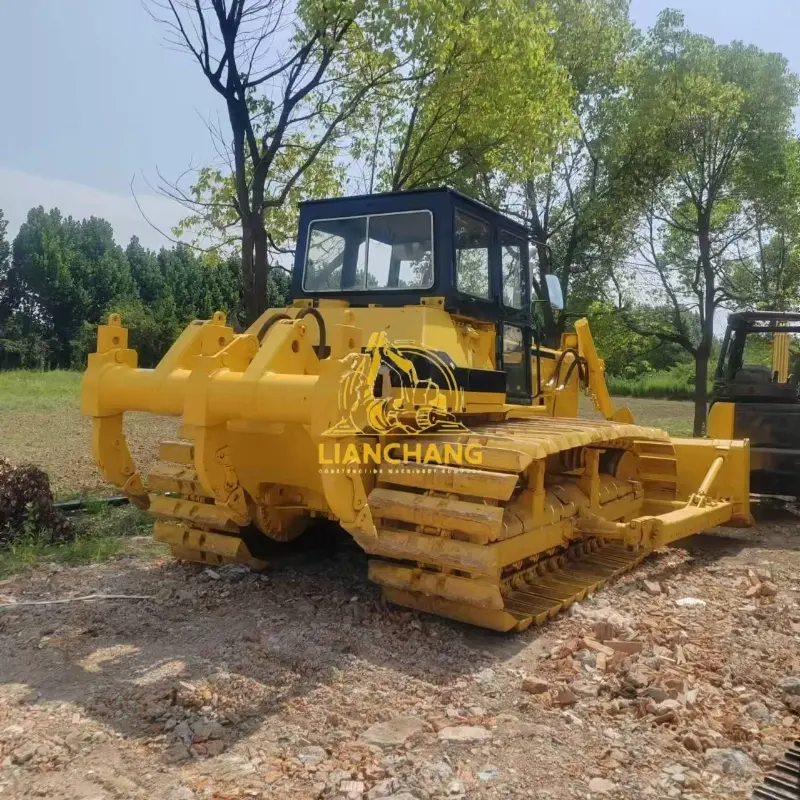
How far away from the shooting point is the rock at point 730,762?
9.68 feet

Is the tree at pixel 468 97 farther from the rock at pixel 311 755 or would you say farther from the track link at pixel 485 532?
the rock at pixel 311 755

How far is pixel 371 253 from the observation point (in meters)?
5.59

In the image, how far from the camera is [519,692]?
3.68 metres

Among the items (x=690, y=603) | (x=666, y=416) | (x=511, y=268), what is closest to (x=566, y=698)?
(x=690, y=603)

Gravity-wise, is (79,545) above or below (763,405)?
below

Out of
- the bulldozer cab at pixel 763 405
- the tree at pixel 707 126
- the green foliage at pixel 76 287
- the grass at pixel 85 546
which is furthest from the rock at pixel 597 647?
the green foliage at pixel 76 287

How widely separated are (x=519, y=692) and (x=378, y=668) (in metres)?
0.71

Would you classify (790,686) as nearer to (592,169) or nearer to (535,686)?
(535,686)

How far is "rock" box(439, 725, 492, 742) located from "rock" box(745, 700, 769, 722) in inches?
47.4

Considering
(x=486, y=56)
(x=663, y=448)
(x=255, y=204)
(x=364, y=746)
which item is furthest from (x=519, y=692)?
(x=486, y=56)

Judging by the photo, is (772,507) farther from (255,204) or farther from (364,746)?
(364,746)

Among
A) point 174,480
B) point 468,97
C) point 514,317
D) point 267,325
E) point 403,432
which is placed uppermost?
point 468,97

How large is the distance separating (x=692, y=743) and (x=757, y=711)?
0.54 metres

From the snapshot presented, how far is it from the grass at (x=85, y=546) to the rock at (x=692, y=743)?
4.25 m
